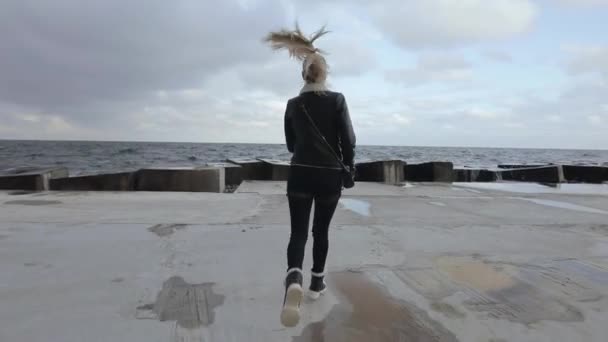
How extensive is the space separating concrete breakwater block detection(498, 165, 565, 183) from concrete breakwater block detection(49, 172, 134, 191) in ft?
42.0

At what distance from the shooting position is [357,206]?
698 cm

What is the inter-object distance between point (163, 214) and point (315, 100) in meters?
3.96

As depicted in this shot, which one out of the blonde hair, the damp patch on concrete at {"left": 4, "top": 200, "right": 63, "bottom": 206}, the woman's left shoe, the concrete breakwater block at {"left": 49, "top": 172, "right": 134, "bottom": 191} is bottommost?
the woman's left shoe

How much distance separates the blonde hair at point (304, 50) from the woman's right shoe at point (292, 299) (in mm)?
1292

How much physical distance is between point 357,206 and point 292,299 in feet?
15.4

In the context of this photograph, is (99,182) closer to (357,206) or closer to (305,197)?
(357,206)

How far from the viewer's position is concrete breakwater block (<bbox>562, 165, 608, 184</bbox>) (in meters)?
15.0

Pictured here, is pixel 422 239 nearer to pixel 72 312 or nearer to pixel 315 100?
pixel 315 100

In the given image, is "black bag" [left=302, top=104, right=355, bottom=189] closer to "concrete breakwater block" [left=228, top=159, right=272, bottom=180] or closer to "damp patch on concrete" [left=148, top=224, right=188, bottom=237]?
"damp patch on concrete" [left=148, top=224, right=188, bottom=237]

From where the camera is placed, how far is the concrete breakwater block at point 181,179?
9.16 meters

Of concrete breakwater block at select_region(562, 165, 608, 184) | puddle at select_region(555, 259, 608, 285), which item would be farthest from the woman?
concrete breakwater block at select_region(562, 165, 608, 184)

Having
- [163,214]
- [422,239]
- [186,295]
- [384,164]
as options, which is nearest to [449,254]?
[422,239]

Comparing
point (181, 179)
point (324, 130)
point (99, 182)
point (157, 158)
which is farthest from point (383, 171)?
point (157, 158)

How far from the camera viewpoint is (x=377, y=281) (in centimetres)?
328
